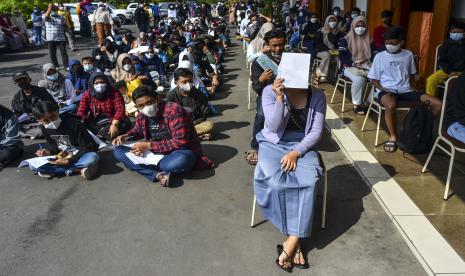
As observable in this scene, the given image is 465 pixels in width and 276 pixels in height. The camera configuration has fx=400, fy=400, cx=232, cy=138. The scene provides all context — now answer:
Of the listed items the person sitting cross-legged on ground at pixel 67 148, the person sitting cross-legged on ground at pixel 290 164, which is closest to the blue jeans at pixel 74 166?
the person sitting cross-legged on ground at pixel 67 148

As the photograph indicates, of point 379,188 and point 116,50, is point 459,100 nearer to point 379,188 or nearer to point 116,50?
point 379,188

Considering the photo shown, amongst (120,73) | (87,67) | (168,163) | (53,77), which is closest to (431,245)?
(168,163)

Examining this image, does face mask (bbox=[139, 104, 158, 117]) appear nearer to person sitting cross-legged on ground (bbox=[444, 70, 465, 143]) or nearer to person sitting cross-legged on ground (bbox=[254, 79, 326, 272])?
person sitting cross-legged on ground (bbox=[254, 79, 326, 272])

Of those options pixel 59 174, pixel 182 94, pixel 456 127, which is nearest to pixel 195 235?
pixel 59 174

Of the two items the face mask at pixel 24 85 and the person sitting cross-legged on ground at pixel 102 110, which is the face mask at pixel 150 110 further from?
the face mask at pixel 24 85

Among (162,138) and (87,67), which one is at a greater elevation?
(87,67)

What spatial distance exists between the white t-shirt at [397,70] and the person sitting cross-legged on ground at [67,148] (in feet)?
13.1

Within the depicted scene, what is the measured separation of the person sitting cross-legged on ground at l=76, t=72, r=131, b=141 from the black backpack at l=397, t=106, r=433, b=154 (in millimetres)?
4114

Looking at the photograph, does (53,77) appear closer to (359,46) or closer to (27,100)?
(27,100)

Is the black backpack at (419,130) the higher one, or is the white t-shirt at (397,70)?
the white t-shirt at (397,70)

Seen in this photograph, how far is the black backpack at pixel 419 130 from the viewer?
4629 millimetres

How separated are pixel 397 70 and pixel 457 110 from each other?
5.15 feet

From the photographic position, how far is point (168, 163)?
4688 millimetres

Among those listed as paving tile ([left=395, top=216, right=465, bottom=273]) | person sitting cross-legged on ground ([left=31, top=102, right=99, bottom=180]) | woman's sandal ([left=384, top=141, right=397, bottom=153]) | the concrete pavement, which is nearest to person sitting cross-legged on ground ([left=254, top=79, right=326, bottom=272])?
the concrete pavement
